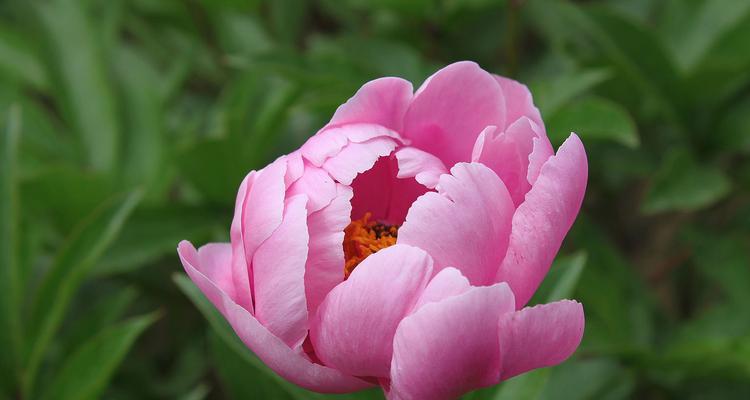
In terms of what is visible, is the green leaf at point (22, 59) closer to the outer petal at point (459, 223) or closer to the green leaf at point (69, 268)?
the green leaf at point (69, 268)

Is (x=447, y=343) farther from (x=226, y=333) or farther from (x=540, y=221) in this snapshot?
(x=226, y=333)

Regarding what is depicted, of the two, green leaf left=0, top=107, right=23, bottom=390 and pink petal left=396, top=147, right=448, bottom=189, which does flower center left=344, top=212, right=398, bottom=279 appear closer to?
pink petal left=396, top=147, right=448, bottom=189

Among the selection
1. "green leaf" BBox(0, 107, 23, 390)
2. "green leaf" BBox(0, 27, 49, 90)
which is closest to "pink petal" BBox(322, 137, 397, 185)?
"green leaf" BBox(0, 107, 23, 390)

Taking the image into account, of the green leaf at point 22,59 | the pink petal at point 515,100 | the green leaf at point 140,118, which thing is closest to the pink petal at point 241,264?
the pink petal at point 515,100

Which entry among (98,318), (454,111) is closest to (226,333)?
(454,111)

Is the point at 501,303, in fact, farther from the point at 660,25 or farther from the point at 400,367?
the point at 660,25

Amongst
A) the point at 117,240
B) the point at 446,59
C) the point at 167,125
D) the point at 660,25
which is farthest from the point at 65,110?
the point at 660,25
